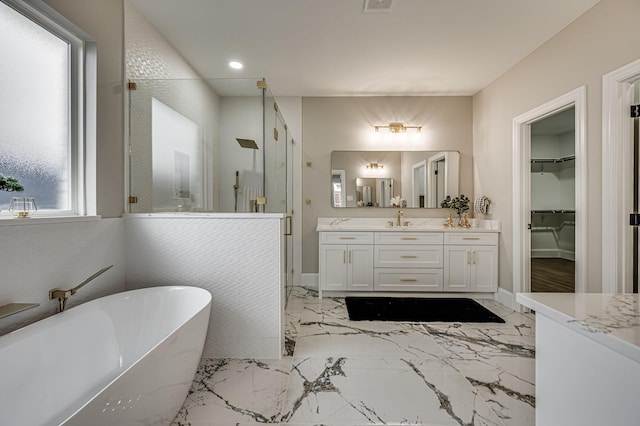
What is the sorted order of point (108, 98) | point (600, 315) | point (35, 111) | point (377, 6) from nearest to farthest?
point (600, 315)
point (35, 111)
point (108, 98)
point (377, 6)

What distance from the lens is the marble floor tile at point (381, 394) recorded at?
1.40 metres

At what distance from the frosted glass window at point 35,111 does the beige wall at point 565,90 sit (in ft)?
11.3

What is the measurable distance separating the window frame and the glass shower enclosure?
0.94ft

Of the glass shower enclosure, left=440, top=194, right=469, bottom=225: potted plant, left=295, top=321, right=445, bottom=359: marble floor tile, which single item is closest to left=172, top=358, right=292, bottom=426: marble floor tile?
left=295, top=321, right=445, bottom=359: marble floor tile

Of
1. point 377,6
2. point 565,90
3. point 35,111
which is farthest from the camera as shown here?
point 565,90

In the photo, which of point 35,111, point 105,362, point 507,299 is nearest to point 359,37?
point 35,111

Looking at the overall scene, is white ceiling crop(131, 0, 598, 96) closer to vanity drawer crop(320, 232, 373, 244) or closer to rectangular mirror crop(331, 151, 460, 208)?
rectangular mirror crop(331, 151, 460, 208)

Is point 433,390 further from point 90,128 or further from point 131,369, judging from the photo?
point 90,128

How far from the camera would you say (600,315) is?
645 millimetres

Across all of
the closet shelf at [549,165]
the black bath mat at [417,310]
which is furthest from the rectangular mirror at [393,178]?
the closet shelf at [549,165]

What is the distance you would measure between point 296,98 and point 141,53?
1.86 meters

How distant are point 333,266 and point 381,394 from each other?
1682mm

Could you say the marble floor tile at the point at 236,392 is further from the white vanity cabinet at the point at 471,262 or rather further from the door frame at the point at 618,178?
the door frame at the point at 618,178

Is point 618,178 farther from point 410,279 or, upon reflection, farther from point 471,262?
point 410,279
